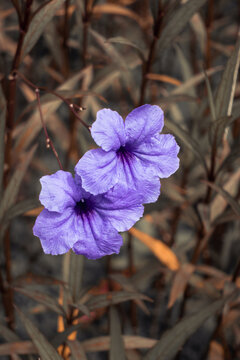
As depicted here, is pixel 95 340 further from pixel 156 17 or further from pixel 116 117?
pixel 156 17

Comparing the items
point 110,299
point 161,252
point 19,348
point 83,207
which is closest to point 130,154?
point 83,207

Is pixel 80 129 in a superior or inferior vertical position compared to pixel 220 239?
superior

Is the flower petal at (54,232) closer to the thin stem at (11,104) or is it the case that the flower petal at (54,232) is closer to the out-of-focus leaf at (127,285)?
the thin stem at (11,104)

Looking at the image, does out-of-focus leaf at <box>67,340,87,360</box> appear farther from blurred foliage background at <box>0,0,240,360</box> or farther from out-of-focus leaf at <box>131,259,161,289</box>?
out-of-focus leaf at <box>131,259,161,289</box>

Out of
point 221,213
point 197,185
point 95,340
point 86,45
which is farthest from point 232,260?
point 86,45

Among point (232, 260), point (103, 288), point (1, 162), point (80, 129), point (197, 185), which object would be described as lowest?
point (232, 260)

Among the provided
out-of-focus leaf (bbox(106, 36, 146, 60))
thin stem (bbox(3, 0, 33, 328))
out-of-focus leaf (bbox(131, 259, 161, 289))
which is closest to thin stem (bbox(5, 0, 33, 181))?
thin stem (bbox(3, 0, 33, 328))
